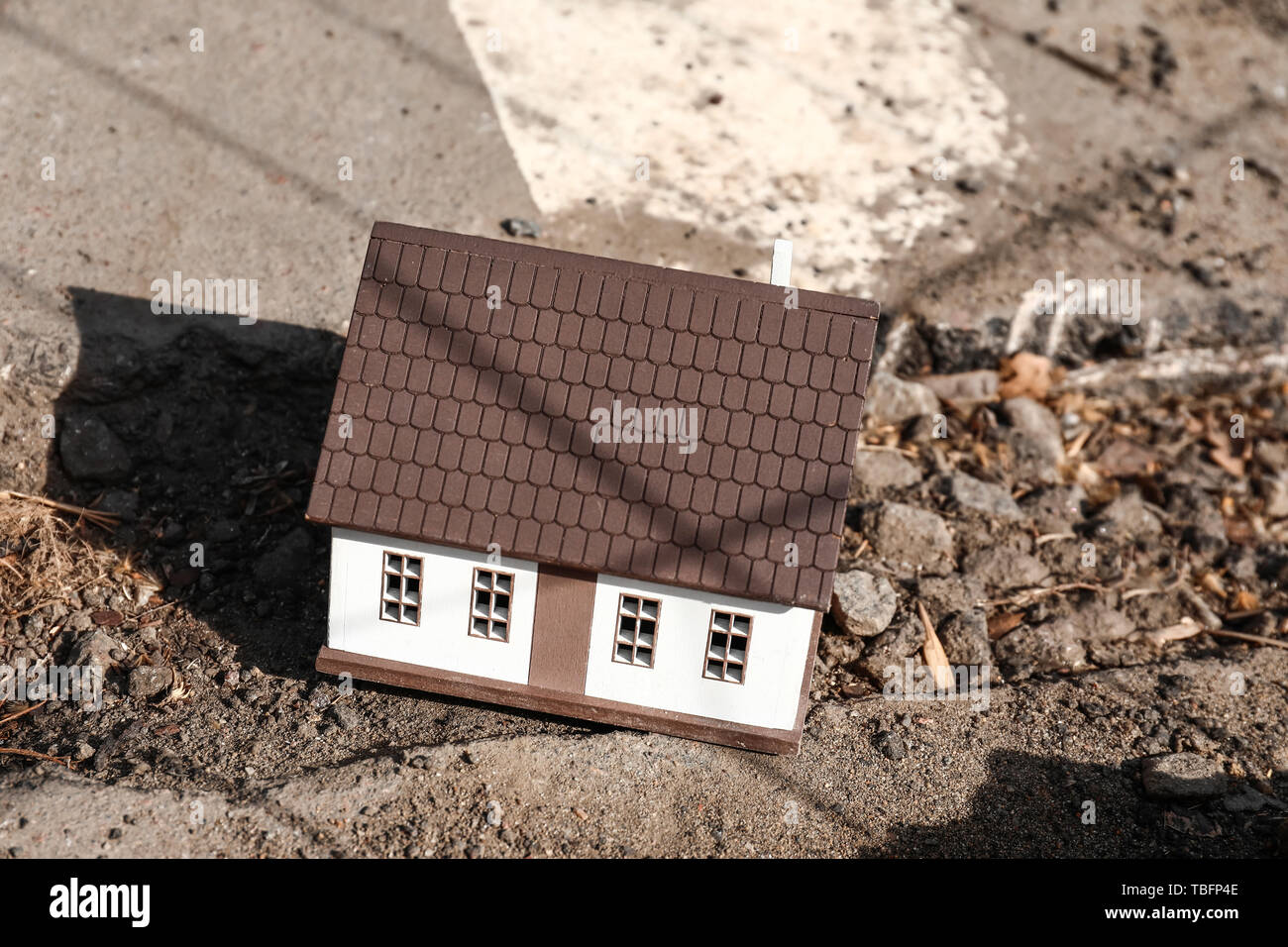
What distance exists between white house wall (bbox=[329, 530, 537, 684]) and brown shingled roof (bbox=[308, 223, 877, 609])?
23 cm

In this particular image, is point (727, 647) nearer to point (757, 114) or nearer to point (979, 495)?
point (979, 495)

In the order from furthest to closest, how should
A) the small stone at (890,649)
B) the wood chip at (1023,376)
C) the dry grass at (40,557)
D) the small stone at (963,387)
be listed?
the wood chip at (1023,376)
the small stone at (963,387)
the small stone at (890,649)
the dry grass at (40,557)

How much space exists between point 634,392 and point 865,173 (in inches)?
198

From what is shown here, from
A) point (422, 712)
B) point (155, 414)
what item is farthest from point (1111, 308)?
point (155, 414)

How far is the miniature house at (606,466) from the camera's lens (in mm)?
5508

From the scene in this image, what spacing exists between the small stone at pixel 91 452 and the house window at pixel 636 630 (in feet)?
11.4

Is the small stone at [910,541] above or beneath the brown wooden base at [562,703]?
above

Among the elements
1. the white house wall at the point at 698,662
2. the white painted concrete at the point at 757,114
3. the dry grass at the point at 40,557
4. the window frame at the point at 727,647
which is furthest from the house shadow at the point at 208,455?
the white painted concrete at the point at 757,114

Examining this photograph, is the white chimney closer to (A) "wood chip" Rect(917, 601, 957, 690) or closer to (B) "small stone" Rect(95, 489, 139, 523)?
(A) "wood chip" Rect(917, 601, 957, 690)

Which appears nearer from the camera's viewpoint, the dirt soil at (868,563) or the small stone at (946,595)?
the dirt soil at (868,563)

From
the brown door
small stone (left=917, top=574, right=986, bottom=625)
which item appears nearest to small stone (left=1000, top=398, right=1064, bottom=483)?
small stone (left=917, top=574, right=986, bottom=625)

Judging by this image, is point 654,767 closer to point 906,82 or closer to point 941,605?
point 941,605

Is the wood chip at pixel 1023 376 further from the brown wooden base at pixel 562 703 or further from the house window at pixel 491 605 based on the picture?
the house window at pixel 491 605

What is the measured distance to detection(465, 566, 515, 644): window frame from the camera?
579cm
